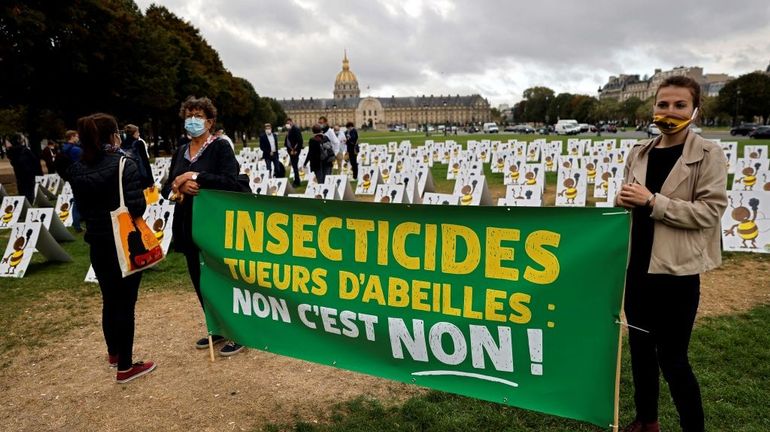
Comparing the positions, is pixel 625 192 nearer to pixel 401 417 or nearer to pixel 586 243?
pixel 586 243

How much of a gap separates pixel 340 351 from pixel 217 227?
1.33 metres

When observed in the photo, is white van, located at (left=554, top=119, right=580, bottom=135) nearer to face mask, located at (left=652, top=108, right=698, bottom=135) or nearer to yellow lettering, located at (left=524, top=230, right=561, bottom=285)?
face mask, located at (left=652, top=108, right=698, bottom=135)

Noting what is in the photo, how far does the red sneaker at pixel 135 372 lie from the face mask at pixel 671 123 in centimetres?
419

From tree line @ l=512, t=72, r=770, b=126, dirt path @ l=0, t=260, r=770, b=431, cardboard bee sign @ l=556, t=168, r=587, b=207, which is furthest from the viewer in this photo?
tree line @ l=512, t=72, r=770, b=126

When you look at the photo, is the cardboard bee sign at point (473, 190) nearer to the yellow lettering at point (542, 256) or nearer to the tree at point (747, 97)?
the yellow lettering at point (542, 256)

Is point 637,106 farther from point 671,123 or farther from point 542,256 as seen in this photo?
point 542,256

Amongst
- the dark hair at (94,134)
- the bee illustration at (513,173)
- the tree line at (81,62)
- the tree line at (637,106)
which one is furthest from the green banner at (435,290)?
the tree line at (637,106)

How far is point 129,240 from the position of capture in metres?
3.79

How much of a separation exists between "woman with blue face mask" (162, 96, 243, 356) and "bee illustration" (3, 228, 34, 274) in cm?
479

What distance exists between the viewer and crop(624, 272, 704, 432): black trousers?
8.45 feet

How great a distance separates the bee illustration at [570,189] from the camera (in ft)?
32.9

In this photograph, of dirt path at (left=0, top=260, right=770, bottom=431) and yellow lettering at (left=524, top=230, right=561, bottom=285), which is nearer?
yellow lettering at (left=524, top=230, right=561, bottom=285)

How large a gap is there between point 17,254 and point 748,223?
10.7 m

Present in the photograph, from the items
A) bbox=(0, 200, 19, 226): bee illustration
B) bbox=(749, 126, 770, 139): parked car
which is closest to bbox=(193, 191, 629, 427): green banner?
bbox=(0, 200, 19, 226): bee illustration
